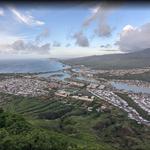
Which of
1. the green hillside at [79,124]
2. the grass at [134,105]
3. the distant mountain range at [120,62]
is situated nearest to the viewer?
the green hillside at [79,124]

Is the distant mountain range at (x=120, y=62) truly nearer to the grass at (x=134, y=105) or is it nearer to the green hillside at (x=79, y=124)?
the grass at (x=134, y=105)

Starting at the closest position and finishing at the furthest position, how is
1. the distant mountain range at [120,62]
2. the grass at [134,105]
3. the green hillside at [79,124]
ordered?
the green hillside at [79,124] < the grass at [134,105] < the distant mountain range at [120,62]

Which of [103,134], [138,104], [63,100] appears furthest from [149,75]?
[103,134]

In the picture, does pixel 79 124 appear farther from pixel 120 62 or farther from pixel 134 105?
pixel 120 62

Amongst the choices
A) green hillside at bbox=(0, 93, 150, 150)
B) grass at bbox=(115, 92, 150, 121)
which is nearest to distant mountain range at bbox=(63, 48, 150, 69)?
grass at bbox=(115, 92, 150, 121)

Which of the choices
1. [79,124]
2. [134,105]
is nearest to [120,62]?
[134,105]

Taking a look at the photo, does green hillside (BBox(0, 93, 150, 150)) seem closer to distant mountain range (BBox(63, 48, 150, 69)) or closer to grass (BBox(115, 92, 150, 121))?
grass (BBox(115, 92, 150, 121))

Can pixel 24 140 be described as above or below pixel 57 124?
above

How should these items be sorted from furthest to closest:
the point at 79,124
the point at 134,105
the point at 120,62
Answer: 1. the point at 120,62
2. the point at 134,105
3. the point at 79,124

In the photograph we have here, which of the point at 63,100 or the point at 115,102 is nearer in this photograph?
the point at 63,100

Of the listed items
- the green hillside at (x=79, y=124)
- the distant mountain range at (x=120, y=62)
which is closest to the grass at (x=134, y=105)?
the green hillside at (x=79, y=124)

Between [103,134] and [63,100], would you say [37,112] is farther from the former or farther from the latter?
[103,134]
